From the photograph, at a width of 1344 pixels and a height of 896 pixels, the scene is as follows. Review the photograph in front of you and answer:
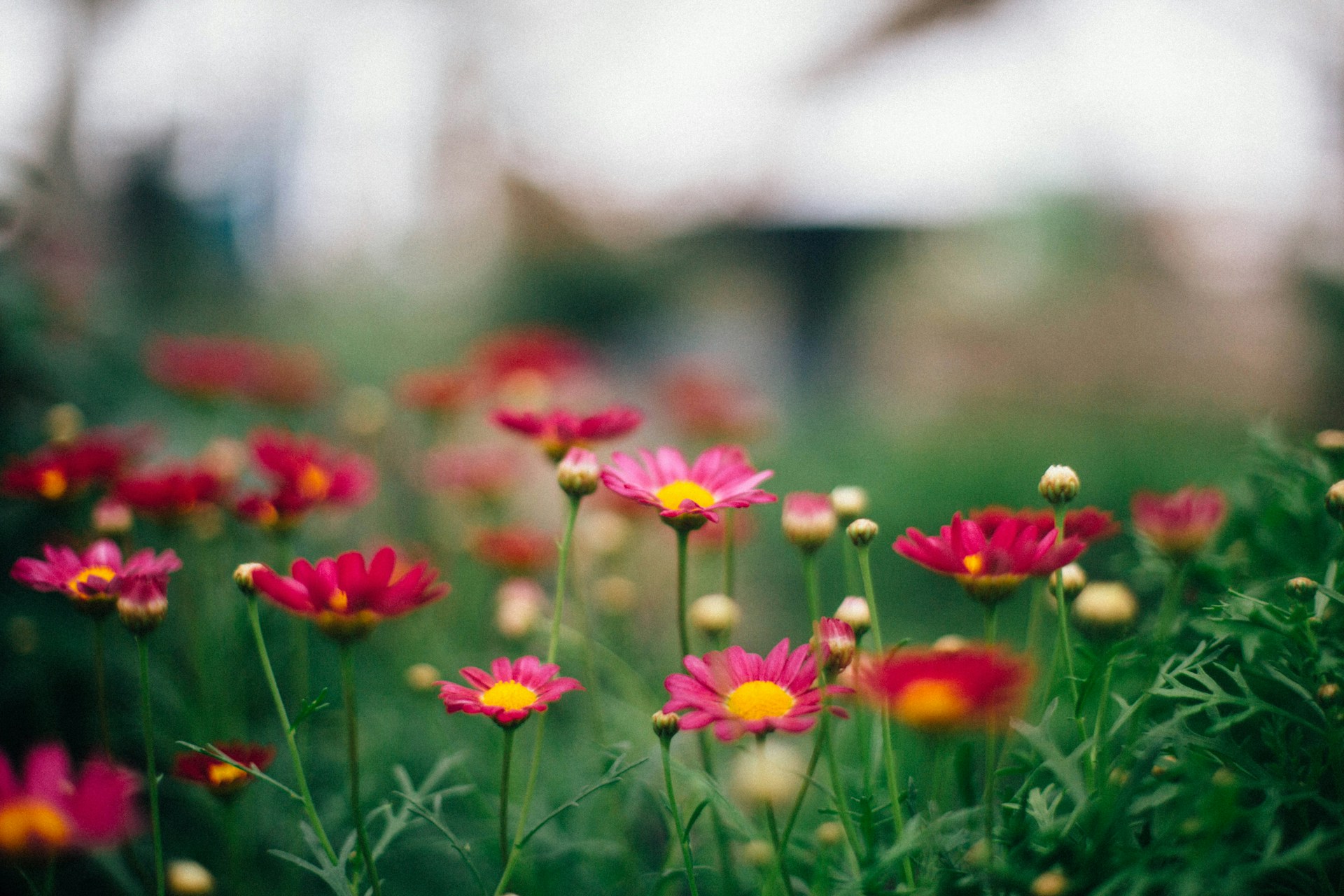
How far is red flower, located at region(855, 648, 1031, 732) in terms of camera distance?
32 cm

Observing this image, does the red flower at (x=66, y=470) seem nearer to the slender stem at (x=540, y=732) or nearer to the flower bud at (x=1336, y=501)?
the slender stem at (x=540, y=732)

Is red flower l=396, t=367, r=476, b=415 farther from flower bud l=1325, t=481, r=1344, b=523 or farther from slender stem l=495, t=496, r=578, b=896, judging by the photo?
flower bud l=1325, t=481, r=1344, b=523

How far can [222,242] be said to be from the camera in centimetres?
321

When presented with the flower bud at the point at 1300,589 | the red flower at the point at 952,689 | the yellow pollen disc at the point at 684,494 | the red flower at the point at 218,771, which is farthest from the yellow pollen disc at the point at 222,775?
the flower bud at the point at 1300,589

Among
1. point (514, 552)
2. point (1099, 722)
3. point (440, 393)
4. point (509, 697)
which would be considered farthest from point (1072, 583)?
point (440, 393)

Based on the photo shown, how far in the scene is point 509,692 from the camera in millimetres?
488

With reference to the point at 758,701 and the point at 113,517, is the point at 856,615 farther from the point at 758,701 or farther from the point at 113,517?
the point at 113,517

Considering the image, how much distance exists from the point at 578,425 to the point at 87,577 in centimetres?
34

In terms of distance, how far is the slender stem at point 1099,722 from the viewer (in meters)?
0.41

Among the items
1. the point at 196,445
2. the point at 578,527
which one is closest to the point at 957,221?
the point at 578,527

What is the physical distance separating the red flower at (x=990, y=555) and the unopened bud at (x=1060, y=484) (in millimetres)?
34

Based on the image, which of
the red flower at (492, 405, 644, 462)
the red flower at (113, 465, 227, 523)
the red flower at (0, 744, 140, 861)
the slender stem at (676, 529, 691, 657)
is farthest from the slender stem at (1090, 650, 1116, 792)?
the red flower at (113, 465, 227, 523)

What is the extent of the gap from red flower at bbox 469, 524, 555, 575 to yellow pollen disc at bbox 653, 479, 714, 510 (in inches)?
18.7

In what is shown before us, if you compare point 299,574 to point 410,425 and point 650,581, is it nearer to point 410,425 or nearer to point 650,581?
point 650,581
